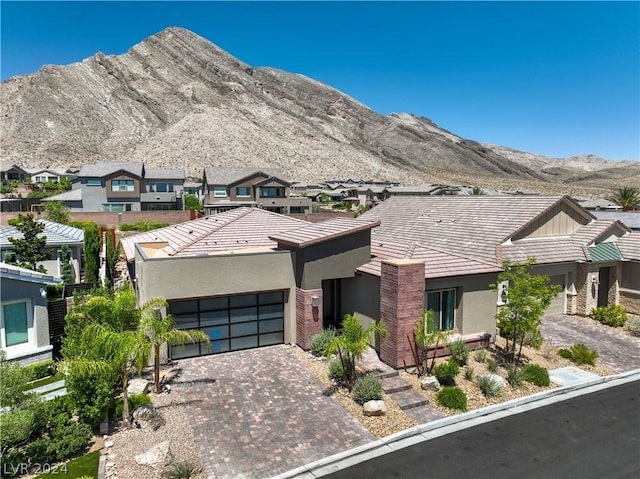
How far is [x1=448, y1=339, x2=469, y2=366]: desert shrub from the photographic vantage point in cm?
1581

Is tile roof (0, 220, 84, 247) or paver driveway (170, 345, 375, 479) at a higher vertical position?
tile roof (0, 220, 84, 247)

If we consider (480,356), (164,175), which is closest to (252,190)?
(164,175)

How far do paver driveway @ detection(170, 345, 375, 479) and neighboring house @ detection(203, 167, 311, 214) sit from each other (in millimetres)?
50978

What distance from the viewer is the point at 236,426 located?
38.3ft

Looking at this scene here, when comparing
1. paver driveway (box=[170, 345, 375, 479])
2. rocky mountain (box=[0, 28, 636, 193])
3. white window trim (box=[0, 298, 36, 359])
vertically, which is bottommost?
paver driveway (box=[170, 345, 375, 479])

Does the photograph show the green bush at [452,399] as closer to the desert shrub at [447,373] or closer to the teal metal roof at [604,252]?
the desert shrub at [447,373]

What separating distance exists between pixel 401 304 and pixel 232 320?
691 cm

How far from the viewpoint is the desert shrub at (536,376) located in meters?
14.6

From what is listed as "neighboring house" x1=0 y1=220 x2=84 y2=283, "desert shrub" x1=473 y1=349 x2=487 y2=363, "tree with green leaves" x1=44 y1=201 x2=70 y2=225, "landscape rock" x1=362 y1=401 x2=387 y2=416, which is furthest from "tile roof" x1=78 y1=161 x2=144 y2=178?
"landscape rock" x1=362 y1=401 x2=387 y2=416

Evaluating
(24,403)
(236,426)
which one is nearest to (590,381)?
(236,426)

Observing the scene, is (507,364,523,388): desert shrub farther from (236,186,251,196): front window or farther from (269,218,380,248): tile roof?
(236,186,251,196): front window

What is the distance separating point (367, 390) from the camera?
1292 cm

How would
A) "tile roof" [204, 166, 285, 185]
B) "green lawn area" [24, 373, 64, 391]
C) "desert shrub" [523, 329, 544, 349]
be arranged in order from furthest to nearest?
"tile roof" [204, 166, 285, 185] → "desert shrub" [523, 329, 544, 349] → "green lawn area" [24, 373, 64, 391]

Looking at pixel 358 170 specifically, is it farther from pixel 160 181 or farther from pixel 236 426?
pixel 236 426
